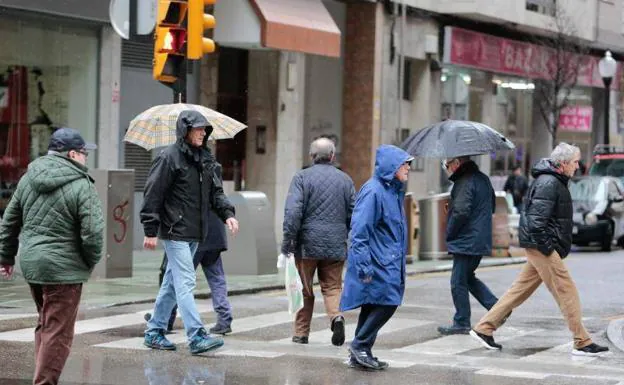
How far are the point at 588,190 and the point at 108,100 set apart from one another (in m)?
10.7

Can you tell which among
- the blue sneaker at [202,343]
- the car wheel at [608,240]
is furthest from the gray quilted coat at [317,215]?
the car wheel at [608,240]

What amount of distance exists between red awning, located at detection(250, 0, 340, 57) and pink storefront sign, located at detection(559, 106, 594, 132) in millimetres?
16205

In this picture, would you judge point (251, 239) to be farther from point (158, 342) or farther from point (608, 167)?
point (608, 167)

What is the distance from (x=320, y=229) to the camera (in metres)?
12.0

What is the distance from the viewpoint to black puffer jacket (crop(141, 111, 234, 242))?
36.6 feet

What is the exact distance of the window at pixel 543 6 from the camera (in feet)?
121

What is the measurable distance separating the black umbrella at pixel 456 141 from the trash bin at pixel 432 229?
9.83 meters

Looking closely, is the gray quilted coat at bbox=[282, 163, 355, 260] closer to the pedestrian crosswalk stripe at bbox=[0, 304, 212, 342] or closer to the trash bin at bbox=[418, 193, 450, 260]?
the pedestrian crosswalk stripe at bbox=[0, 304, 212, 342]

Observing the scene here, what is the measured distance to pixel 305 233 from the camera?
39.5 feet

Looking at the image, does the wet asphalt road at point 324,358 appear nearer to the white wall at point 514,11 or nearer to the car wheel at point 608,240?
the car wheel at point 608,240

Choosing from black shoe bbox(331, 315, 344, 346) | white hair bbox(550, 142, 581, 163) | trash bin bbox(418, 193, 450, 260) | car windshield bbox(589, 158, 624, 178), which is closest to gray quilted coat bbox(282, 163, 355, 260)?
black shoe bbox(331, 315, 344, 346)

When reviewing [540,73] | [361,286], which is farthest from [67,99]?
[540,73]

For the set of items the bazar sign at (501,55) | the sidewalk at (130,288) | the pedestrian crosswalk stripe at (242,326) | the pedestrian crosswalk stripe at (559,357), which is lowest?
the pedestrian crosswalk stripe at (559,357)

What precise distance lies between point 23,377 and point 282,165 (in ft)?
59.6
